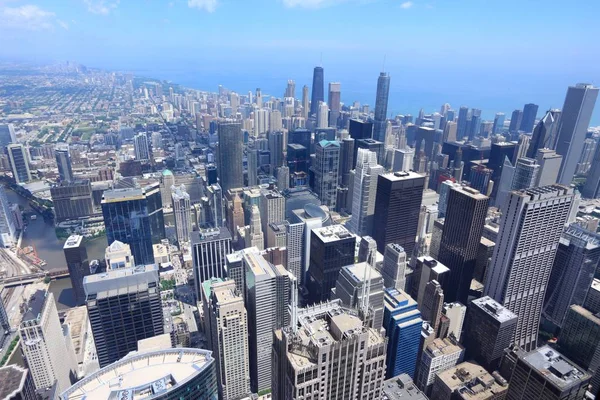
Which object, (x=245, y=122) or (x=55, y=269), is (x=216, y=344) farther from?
(x=245, y=122)

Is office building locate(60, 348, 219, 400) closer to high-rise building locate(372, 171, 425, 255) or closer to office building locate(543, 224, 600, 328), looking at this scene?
high-rise building locate(372, 171, 425, 255)

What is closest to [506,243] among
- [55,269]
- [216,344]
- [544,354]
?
[544,354]

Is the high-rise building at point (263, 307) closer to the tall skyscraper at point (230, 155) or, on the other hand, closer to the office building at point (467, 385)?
the office building at point (467, 385)

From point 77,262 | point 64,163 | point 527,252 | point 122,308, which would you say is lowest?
point 77,262

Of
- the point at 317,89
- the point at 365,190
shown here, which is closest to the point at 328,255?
the point at 365,190

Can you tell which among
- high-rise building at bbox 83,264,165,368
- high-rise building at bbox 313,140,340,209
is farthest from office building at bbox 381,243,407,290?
high-rise building at bbox 313,140,340,209

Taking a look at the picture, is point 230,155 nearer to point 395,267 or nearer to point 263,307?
point 395,267
